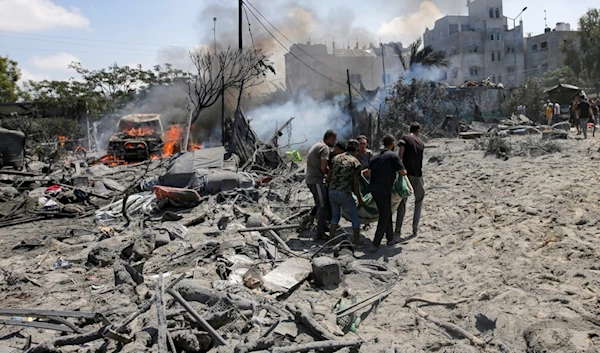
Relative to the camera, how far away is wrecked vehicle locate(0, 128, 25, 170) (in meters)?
14.7

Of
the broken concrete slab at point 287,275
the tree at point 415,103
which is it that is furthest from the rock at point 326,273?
the tree at point 415,103

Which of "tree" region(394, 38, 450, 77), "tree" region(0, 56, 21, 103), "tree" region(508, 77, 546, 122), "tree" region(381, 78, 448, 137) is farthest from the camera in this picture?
"tree" region(0, 56, 21, 103)

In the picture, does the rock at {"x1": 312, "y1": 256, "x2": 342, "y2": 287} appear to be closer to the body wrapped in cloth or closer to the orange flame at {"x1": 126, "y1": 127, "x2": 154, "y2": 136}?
the body wrapped in cloth

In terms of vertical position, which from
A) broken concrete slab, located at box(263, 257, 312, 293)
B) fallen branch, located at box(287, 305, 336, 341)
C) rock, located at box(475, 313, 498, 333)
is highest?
fallen branch, located at box(287, 305, 336, 341)

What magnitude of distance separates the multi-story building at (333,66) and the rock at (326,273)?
47.4 metres

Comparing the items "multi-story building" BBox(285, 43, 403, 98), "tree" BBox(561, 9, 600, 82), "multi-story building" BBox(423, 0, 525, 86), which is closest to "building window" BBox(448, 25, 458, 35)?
"multi-story building" BBox(423, 0, 525, 86)

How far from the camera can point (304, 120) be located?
26969mm

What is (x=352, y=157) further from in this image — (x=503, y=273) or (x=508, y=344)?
(x=508, y=344)

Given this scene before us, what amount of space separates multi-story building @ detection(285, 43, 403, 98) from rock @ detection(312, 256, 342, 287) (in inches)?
1865

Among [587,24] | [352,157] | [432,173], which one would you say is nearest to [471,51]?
[587,24]

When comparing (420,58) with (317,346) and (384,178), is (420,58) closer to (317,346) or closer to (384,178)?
(384,178)

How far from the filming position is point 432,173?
12.3 meters

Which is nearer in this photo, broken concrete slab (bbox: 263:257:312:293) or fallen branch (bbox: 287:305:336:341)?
fallen branch (bbox: 287:305:336:341)

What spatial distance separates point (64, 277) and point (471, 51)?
55.1m
